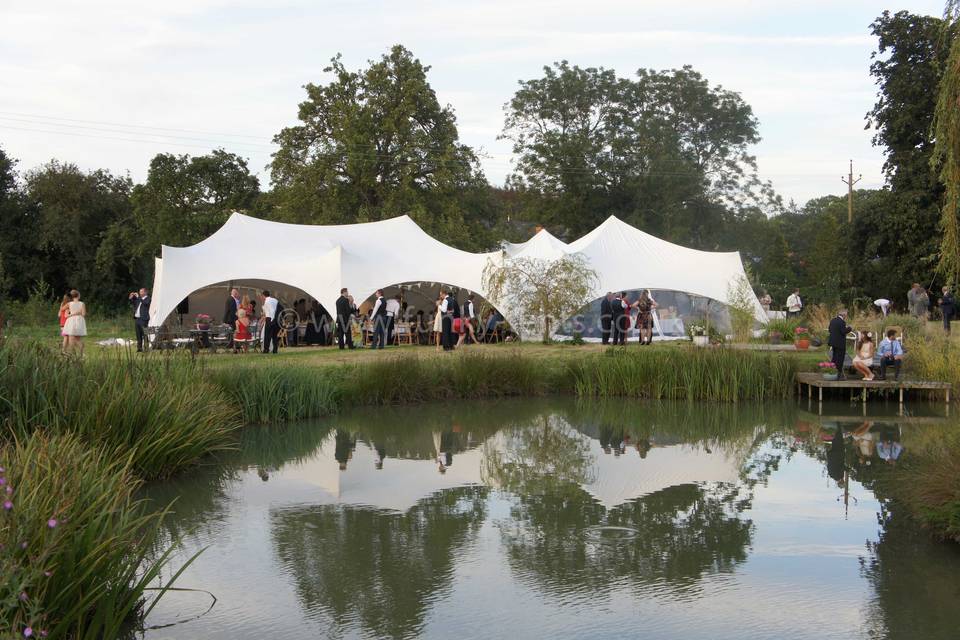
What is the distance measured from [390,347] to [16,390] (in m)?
12.9

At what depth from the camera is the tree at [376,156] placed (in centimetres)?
3422

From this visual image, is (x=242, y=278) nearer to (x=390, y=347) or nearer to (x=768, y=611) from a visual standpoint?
(x=390, y=347)

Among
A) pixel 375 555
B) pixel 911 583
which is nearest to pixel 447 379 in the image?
pixel 375 555

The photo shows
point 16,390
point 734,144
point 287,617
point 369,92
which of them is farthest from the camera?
point 734,144

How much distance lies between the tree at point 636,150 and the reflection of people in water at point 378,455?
1139 inches

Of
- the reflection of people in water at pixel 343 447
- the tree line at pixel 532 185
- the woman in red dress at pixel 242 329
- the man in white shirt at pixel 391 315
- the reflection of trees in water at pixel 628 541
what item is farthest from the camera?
the tree line at pixel 532 185

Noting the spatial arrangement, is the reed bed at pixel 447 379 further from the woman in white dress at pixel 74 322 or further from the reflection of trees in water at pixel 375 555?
the reflection of trees in water at pixel 375 555

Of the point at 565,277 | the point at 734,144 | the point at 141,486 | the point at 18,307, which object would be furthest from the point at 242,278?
the point at 734,144

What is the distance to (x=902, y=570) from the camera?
6.56 meters

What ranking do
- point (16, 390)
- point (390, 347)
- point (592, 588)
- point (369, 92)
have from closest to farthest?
point (592, 588)
point (16, 390)
point (390, 347)
point (369, 92)

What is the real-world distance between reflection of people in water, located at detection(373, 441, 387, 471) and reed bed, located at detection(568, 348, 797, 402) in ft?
16.5

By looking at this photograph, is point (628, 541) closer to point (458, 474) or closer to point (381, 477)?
point (458, 474)

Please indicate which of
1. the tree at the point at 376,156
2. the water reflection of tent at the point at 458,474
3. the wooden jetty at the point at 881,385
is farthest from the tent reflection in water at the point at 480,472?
the tree at the point at 376,156

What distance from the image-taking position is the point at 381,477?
9820mm
